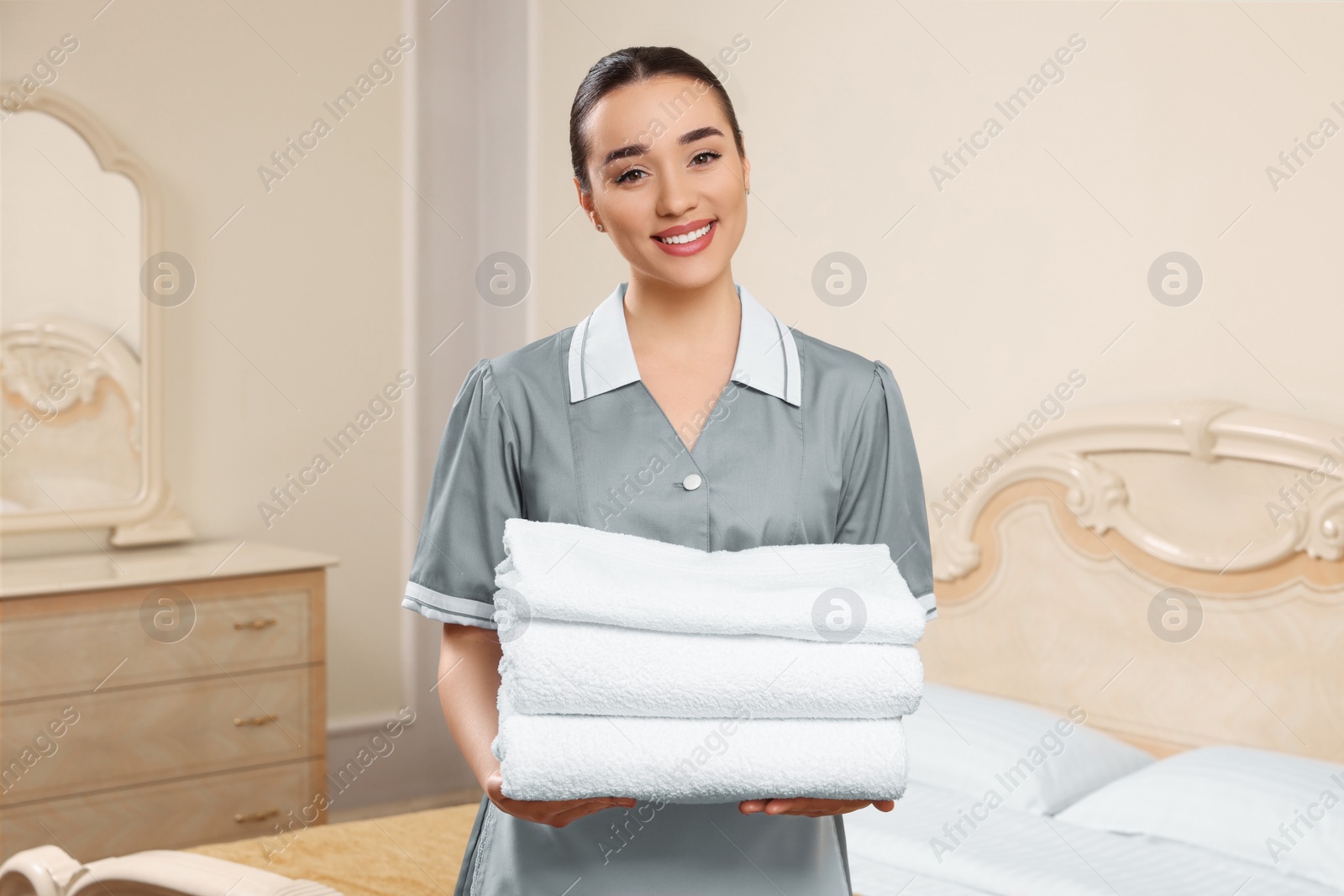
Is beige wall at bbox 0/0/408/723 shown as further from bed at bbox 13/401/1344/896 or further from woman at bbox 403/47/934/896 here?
woman at bbox 403/47/934/896

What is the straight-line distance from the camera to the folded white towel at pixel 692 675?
82cm

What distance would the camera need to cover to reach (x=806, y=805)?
860 millimetres

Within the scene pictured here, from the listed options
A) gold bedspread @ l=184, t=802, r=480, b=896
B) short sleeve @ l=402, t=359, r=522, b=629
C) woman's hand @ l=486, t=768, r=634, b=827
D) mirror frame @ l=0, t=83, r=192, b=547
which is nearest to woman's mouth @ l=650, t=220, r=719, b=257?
short sleeve @ l=402, t=359, r=522, b=629

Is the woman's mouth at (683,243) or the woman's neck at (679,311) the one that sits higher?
the woman's mouth at (683,243)

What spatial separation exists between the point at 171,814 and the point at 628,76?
2724mm

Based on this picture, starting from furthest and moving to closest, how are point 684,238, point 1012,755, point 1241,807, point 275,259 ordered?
point 275,259
point 1012,755
point 1241,807
point 684,238

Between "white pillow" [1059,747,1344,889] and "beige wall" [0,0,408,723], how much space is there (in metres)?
2.54

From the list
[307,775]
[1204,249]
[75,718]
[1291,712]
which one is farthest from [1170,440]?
[75,718]

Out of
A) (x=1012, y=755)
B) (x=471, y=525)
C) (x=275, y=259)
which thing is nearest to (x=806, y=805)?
(x=471, y=525)

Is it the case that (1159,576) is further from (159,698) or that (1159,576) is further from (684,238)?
(159,698)

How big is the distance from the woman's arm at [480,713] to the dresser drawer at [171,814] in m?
2.16

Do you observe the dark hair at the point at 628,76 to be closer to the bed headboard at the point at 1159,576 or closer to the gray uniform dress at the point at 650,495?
the gray uniform dress at the point at 650,495

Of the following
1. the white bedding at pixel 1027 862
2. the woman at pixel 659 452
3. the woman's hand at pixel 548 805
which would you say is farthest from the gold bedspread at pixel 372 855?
the woman's hand at pixel 548 805

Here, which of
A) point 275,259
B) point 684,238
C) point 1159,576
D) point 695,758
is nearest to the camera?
point 695,758
